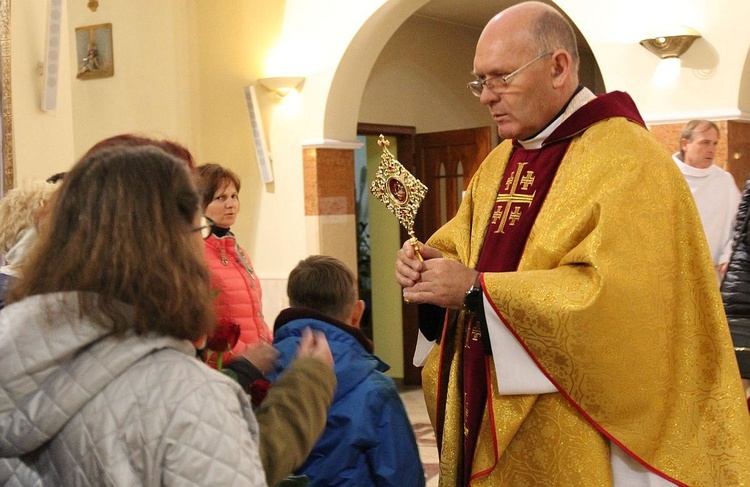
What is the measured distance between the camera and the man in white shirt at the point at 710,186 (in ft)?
17.0

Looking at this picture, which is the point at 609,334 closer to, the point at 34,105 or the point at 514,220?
Result: the point at 514,220

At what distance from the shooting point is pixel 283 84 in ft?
23.8

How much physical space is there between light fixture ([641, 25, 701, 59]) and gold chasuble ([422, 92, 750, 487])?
11.2ft

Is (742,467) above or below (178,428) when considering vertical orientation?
below

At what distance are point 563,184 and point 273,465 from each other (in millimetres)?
1109

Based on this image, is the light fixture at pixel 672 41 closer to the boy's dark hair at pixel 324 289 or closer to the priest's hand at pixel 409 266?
the boy's dark hair at pixel 324 289

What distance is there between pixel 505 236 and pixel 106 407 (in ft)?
4.43

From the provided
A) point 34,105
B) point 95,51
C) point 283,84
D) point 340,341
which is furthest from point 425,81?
point 340,341

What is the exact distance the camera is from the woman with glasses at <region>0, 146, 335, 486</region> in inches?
52.0

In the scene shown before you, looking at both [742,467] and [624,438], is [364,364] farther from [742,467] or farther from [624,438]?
[742,467]

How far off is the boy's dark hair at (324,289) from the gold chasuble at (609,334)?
0.40 meters

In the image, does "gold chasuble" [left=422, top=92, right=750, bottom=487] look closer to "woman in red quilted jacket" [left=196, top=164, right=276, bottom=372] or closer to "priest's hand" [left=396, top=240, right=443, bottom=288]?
"priest's hand" [left=396, top=240, right=443, bottom=288]

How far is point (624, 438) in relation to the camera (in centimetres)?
216

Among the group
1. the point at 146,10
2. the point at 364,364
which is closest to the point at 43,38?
the point at 146,10
